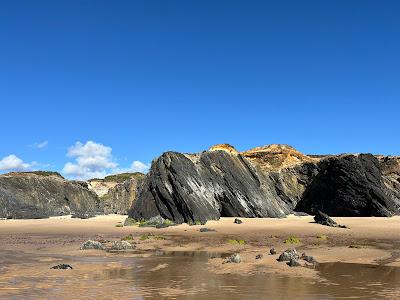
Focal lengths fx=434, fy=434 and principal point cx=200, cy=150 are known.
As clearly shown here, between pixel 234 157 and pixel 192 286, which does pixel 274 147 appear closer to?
pixel 234 157

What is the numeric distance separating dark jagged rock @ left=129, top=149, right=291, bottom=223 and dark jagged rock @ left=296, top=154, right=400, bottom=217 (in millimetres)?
4841

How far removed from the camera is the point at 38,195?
2218 inches

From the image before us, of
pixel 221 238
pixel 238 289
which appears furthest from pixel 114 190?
pixel 238 289

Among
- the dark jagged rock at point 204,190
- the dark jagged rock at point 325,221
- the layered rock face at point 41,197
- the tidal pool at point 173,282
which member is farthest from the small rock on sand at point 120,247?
the layered rock face at point 41,197

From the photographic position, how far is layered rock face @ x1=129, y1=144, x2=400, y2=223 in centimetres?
3541

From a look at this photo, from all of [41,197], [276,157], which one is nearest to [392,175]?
[276,157]

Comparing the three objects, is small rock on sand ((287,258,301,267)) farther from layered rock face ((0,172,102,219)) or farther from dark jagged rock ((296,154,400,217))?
layered rock face ((0,172,102,219))

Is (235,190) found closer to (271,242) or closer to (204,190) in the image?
(204,190)

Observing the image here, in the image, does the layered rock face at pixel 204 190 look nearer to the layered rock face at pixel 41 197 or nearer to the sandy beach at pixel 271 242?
the sandy beach at pixel 271 242

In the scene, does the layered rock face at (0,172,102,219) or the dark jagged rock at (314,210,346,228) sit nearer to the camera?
the dark jagged rock at (314,210,346,228)

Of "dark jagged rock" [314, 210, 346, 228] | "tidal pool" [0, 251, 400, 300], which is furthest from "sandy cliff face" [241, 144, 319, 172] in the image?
"tidal pool" [0, 251, 400, 300]

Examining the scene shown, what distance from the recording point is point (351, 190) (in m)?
42.3

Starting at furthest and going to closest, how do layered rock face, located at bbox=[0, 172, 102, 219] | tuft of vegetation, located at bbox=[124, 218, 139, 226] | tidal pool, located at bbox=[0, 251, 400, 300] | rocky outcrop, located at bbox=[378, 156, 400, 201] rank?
rocky outcrop, located at bbox=[378, 156, 400, 201]
layered rock face, located at bbox=[0, 172, 102, 219]
tuft of vegetation, located at bbox=[124, 218, 139, 226]
tidal pool, located at bbox=[0, 251, 400, 300]

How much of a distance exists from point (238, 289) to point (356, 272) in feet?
14.6
